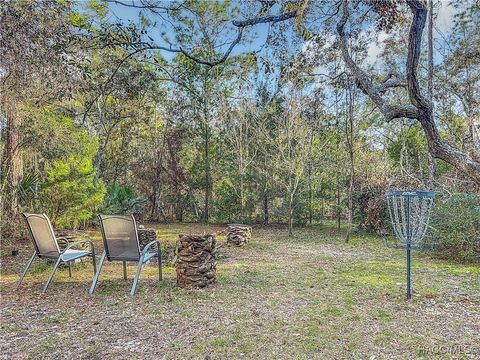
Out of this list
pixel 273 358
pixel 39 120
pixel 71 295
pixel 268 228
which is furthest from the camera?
pixel 268 228

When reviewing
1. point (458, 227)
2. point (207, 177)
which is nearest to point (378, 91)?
point (458, 227)

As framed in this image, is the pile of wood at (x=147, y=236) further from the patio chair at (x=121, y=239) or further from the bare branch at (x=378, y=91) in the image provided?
the bare branch at (x=378, y=91)

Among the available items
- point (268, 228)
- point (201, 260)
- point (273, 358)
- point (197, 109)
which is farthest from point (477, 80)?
point (273, 358)

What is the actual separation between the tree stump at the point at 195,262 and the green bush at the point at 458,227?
4.49 m

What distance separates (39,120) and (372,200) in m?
8.37

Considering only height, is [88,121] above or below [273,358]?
above

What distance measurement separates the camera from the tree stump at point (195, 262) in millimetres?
4137

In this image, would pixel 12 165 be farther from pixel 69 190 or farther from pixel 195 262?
pixel 195 262

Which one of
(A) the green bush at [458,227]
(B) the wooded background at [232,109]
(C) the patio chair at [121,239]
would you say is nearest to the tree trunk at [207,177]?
(B) the wooded background at [232,109]

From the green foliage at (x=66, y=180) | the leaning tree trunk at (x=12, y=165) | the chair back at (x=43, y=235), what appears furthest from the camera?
the green foliage at (x=66, y=180)

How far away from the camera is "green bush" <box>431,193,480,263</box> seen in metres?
6.01

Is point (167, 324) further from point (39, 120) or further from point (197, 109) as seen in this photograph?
point (197, 109)

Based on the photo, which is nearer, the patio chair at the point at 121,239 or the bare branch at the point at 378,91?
the bare branch at the point at 378,91

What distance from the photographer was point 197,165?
1287cm
